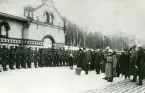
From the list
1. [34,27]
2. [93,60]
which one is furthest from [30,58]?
[34,27]

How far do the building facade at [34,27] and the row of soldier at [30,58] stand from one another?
1.21 metres

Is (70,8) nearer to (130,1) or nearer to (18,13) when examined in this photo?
(130,1)

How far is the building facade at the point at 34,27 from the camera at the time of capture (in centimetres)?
904

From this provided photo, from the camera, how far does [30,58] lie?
7793mm

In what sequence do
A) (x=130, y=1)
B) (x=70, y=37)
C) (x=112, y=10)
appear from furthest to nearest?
(x=70, y=37) → (x=112, y=10) → (x=130, y=1)

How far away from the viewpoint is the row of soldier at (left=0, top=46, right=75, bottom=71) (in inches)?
275

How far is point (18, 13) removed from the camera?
974 centimetres

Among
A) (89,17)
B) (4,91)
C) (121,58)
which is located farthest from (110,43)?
(4,91)

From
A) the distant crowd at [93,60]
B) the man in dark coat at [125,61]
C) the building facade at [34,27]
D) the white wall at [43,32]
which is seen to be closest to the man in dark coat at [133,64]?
the distant crowd at [93,60]

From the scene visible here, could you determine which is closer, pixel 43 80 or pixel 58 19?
pixel 43 80

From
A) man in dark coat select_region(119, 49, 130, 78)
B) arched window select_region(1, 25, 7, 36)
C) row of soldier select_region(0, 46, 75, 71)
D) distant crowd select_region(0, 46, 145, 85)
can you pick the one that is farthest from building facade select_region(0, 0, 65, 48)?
man in dark coat select_region(119, 49, 130, 78)

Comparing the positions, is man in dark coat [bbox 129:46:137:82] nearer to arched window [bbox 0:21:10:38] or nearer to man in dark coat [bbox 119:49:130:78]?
man in dark coat [bbox 119:49:130:78]

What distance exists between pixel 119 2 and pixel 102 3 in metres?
0.33

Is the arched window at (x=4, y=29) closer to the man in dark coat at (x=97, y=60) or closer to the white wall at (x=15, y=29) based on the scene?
the white wall at (x=15, y=29)
